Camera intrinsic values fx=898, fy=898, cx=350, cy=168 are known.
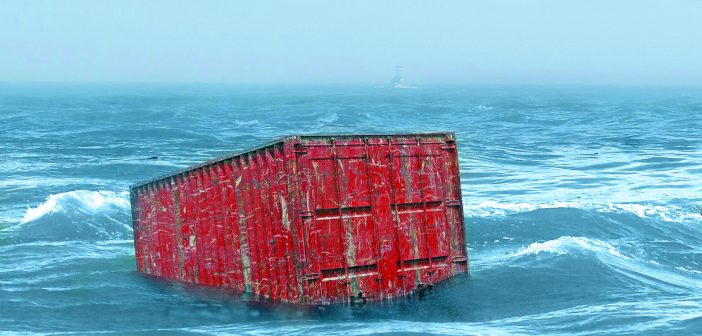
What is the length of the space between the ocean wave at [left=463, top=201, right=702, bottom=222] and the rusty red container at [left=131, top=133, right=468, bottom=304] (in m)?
12.0

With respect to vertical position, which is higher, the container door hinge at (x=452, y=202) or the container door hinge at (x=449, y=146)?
the container door hinge at (x=449, y=146)

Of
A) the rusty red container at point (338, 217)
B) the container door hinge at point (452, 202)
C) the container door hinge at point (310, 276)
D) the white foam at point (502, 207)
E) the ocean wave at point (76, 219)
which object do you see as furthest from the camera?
the white foam at point (502, 207)

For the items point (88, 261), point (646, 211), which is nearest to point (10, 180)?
point (88, 261)

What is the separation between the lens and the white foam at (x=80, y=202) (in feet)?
90.1

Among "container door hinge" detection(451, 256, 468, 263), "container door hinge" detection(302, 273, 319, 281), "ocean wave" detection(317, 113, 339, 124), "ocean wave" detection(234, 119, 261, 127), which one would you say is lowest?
"ocean wave" detection(317, 113, 339, 124)

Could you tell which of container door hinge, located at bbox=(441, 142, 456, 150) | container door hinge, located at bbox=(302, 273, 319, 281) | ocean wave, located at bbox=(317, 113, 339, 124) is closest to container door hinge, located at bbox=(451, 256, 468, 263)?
container door hinge, located at bbox=(441, 142, 456, 150)

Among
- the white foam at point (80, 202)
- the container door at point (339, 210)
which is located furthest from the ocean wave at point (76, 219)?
the container door at point (339, 210)

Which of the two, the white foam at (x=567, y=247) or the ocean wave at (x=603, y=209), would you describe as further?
the ocean wave at (x=603, y=209)

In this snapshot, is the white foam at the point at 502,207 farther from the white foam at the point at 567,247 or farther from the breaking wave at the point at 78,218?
the breaking wave at the point at 78,218

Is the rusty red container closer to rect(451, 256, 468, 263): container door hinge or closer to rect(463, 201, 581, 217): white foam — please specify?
rect(451, 256, 468, 263): container door hinge

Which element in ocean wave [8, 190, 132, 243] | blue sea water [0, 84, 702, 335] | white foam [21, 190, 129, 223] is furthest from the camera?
white foam [21, 190, 129, 223]

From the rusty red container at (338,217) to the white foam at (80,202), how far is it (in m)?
13.2

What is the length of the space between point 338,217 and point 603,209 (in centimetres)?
1544

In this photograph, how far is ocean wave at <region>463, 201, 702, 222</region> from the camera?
26.7 metres
